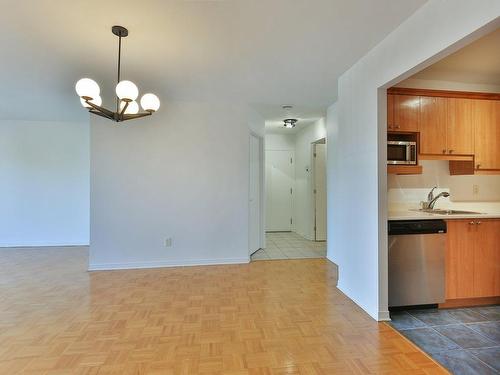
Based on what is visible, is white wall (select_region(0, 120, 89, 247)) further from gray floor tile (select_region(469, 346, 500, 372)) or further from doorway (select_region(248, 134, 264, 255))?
gray floor tile (select_region(469, 346, 500, 372))

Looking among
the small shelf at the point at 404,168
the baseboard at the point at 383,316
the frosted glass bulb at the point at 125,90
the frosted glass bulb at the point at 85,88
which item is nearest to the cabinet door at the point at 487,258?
the small shelf at the point at 404,168

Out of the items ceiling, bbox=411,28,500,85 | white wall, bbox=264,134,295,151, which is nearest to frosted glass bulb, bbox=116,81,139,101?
ceiling, bbox=411,28,500,85

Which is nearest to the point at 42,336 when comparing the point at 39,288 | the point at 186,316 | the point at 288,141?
the point at 186,316

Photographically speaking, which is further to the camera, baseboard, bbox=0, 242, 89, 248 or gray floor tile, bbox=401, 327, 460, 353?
baseboard, bbox=0, 242, 89, 248

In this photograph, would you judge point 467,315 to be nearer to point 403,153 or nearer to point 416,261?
point 416,261

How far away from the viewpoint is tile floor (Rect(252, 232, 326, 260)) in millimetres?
4727

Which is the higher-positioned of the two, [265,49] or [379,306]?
[265,49]

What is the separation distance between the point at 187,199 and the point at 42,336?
2320 mm

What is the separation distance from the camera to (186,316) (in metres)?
2.58

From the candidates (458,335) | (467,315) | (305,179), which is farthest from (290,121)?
(458,335)

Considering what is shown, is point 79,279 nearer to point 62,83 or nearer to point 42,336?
point 42,336

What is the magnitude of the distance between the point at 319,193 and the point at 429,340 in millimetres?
3774

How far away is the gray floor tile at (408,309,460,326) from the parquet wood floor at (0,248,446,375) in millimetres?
516

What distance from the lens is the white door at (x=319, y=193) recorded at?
5.80m
